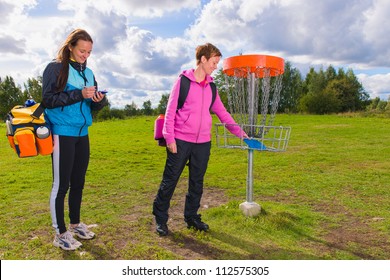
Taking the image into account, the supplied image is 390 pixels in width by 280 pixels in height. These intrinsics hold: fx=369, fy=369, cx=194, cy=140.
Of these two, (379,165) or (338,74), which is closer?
(379,165)

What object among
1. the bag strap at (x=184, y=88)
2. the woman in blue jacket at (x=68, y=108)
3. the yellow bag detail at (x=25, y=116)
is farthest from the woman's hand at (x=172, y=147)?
the yellow bag detail at (x=25, y=116)

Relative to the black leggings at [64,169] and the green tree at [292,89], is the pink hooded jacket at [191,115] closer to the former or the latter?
the black leggings at [64,169]

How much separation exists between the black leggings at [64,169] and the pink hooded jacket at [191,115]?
976 mm

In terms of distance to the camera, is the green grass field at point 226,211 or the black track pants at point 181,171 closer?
the green grass field at point 226,211

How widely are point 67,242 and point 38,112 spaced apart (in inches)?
58.2

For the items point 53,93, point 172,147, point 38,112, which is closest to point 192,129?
point 172,147

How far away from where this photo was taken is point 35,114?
374 cm

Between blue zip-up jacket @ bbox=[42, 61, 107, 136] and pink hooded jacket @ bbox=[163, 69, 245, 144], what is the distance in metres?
0.79

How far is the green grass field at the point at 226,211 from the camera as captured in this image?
4.21 meters

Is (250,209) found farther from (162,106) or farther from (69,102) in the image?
(162,106)

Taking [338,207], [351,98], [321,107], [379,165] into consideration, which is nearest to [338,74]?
[351,98]

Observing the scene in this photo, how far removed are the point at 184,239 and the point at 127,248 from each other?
69cm

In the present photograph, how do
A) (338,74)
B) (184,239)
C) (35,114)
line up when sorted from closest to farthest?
(35,114), (184,239), (338,74)

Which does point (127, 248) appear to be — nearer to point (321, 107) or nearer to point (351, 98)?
point (321, 107)
